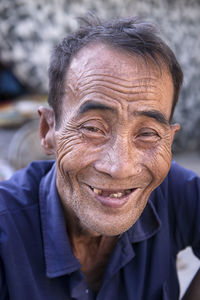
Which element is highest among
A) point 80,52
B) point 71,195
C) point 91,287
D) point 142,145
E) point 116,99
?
point 80,52

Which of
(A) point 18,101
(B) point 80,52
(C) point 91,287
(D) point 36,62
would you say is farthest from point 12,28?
(C) point 91,287

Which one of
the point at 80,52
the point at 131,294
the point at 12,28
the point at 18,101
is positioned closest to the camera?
the point at 80,52

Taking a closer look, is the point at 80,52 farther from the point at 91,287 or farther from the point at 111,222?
the point at 91,287

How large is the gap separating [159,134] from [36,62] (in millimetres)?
3554

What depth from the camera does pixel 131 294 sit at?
5.99 ft

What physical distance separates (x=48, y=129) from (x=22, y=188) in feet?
1.08

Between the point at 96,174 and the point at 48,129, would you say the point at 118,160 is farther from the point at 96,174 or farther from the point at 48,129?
the point at 48,129

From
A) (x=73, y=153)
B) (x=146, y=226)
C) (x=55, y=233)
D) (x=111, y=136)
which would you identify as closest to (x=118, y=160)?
(x=111, y=136)

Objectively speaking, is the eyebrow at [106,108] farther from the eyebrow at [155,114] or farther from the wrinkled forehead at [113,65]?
the wrinkled forehead at [113,65]

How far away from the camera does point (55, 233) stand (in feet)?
5.58

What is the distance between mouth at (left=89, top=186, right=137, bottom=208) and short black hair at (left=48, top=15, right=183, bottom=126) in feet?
1.31

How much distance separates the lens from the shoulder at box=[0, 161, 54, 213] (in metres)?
1.70

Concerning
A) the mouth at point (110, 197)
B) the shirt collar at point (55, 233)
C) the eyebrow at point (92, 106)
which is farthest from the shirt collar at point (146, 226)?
the eyebrow at point (92, 106)

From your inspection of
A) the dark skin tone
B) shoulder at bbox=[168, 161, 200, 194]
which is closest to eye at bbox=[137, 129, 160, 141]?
the dark skin tone
